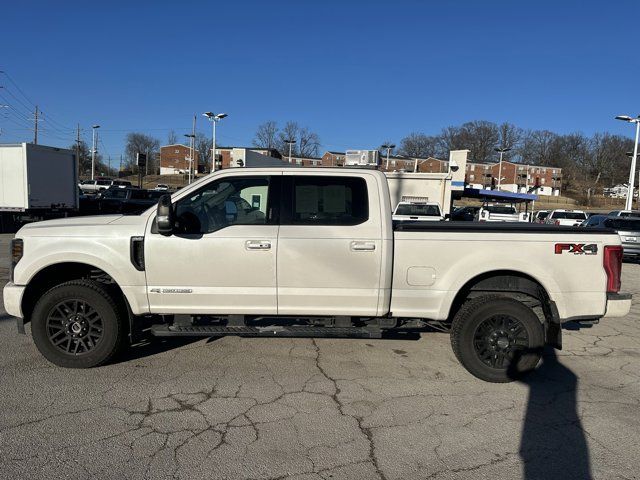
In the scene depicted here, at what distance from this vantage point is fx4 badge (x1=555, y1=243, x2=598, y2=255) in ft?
14.6

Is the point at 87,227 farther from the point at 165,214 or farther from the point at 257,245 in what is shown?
the point at 257,245

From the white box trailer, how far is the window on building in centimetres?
1673

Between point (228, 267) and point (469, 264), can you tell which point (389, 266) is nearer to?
point (469, 264)

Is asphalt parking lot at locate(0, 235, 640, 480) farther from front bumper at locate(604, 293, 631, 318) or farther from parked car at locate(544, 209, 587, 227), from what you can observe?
parked car at locate(544, 209, 587, 227)

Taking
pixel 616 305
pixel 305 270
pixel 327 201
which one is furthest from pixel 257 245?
pixel 616 305

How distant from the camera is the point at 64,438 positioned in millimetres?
3393

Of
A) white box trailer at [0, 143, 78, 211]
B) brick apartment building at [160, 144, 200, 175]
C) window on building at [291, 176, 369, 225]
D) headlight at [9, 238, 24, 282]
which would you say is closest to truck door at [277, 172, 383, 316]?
window on building at [291, 176, 369, 225]

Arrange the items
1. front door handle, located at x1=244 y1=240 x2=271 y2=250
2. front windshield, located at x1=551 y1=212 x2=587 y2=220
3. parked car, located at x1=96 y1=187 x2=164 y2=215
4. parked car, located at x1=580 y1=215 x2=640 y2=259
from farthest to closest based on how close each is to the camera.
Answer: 1. front windshield, located at x1=551 y1=212 x2=587 y2=220
2. parked car, located at x1=96 y1=187 x2=164 y2=215
3. parked car, located at x1=580 y1=215 x2=640 y2=259
4. front door handle, located at x1=244 y1=240 x2=271 y2=250

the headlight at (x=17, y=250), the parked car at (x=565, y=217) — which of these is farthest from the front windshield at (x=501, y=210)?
the headlight at (x=17, y=250)

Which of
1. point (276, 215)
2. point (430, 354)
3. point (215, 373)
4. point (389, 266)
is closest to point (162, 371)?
point (215, 373)

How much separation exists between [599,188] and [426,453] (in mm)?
128356

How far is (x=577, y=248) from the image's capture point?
4469mm

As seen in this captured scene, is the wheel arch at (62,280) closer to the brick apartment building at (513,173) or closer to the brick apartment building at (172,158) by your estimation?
the brick apartment building at (513,173)

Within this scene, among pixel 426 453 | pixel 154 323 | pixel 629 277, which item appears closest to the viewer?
pixel 426 453
